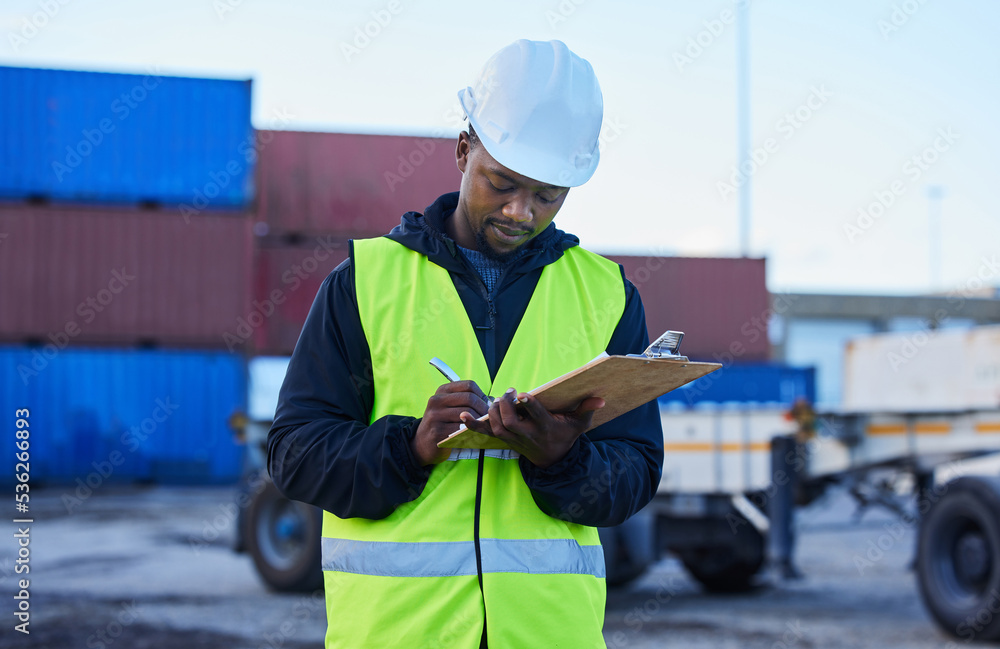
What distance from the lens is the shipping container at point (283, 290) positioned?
18453 millimetres

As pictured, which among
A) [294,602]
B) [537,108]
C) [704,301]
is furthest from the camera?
[704,301]

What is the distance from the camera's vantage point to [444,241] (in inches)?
72.6

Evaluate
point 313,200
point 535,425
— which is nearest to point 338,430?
point 535,425

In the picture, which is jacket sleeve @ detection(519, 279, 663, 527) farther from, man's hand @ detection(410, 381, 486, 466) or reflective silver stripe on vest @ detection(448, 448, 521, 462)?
man's hand @ detection(410, 381, 486, 466)

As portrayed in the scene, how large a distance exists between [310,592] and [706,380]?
557 centimetres

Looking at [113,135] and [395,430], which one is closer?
[395,430]

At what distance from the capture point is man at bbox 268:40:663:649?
159cm

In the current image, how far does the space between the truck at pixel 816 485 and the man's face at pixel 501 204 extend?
14.9 ft

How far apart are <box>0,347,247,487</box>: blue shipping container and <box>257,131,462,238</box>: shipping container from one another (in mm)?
3368

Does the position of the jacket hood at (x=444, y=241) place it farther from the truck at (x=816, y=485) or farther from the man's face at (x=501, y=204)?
the truck at (x=816, y=485)

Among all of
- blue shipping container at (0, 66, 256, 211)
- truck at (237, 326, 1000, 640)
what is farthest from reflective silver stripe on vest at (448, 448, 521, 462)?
blue shipping container at (0, 66, 256, 211)

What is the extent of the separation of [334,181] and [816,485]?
14487mm

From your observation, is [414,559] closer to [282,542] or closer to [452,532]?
[452,532]

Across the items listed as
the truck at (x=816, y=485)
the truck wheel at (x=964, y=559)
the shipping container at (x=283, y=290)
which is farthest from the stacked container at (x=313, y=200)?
the truck wheel at (x=964, y=559)
